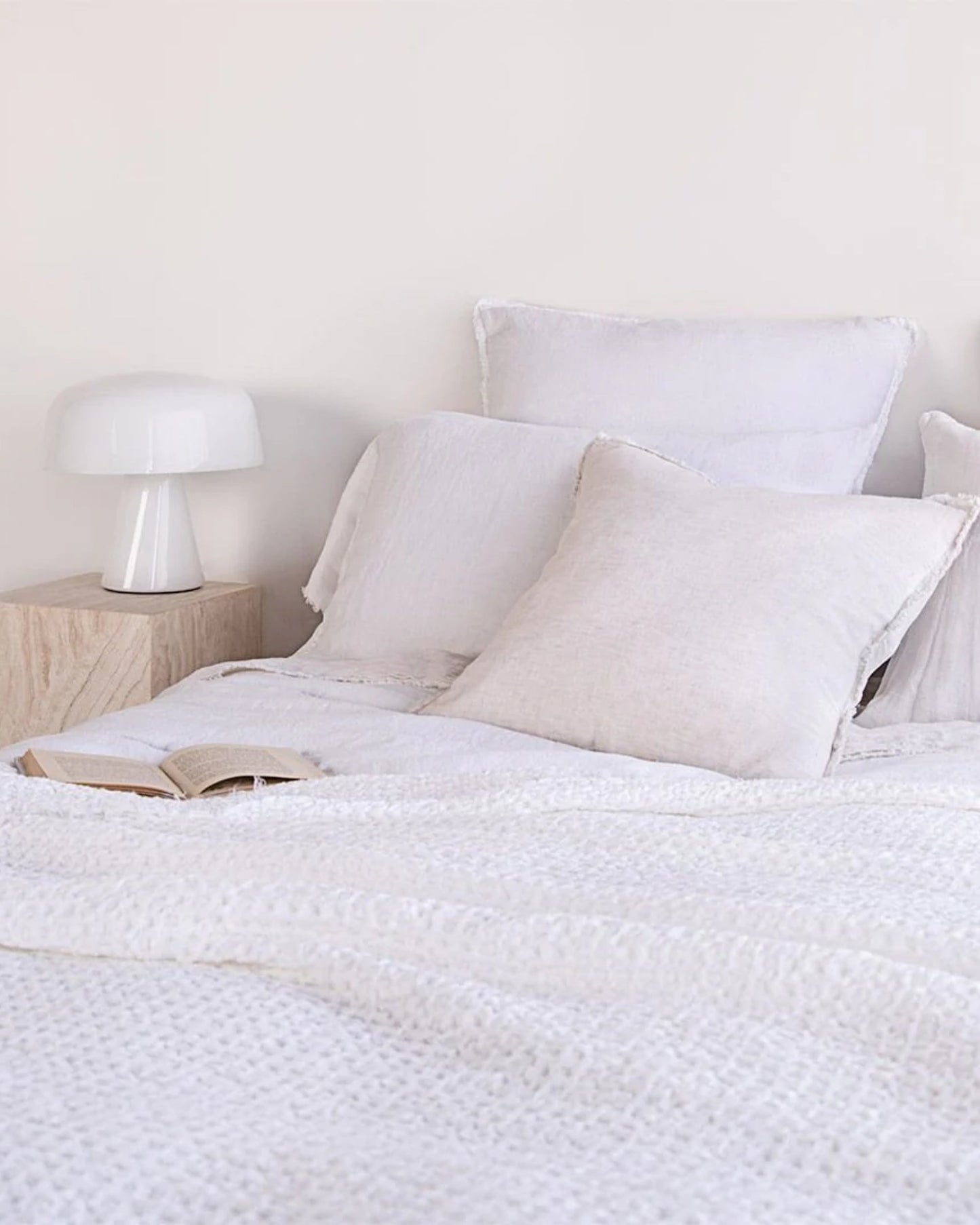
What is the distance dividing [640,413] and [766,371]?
0.66ft

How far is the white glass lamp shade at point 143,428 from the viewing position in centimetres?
260

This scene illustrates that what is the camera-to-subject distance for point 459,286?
9.07 feet

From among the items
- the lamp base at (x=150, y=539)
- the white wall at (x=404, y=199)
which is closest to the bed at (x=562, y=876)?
the white wall at (x=404, y=199)

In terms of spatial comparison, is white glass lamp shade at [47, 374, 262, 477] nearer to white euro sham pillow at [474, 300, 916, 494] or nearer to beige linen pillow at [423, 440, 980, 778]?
white euro sham pillow at [474, 300, 916, 494]

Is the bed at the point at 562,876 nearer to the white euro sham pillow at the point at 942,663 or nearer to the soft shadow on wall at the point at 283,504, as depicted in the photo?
the white euro sham pillow at the point at 942,663

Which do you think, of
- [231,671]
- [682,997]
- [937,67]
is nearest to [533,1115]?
[682,997]

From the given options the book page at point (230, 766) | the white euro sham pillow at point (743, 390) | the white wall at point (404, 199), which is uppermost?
the white wall at point (404, 199)

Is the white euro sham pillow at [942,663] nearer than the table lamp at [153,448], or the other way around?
the white euro sham pillow at [942,663]

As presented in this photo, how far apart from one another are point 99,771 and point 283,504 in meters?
1.39

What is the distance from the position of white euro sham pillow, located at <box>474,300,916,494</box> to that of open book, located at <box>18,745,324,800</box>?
0.90 metres

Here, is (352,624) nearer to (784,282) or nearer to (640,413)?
(640,413)

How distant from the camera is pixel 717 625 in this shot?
1793 millimetres

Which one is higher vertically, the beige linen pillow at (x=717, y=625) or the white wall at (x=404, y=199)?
the white wall at (x=404, y=199)

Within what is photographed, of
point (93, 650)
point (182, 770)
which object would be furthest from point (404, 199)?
point (182, 770)
